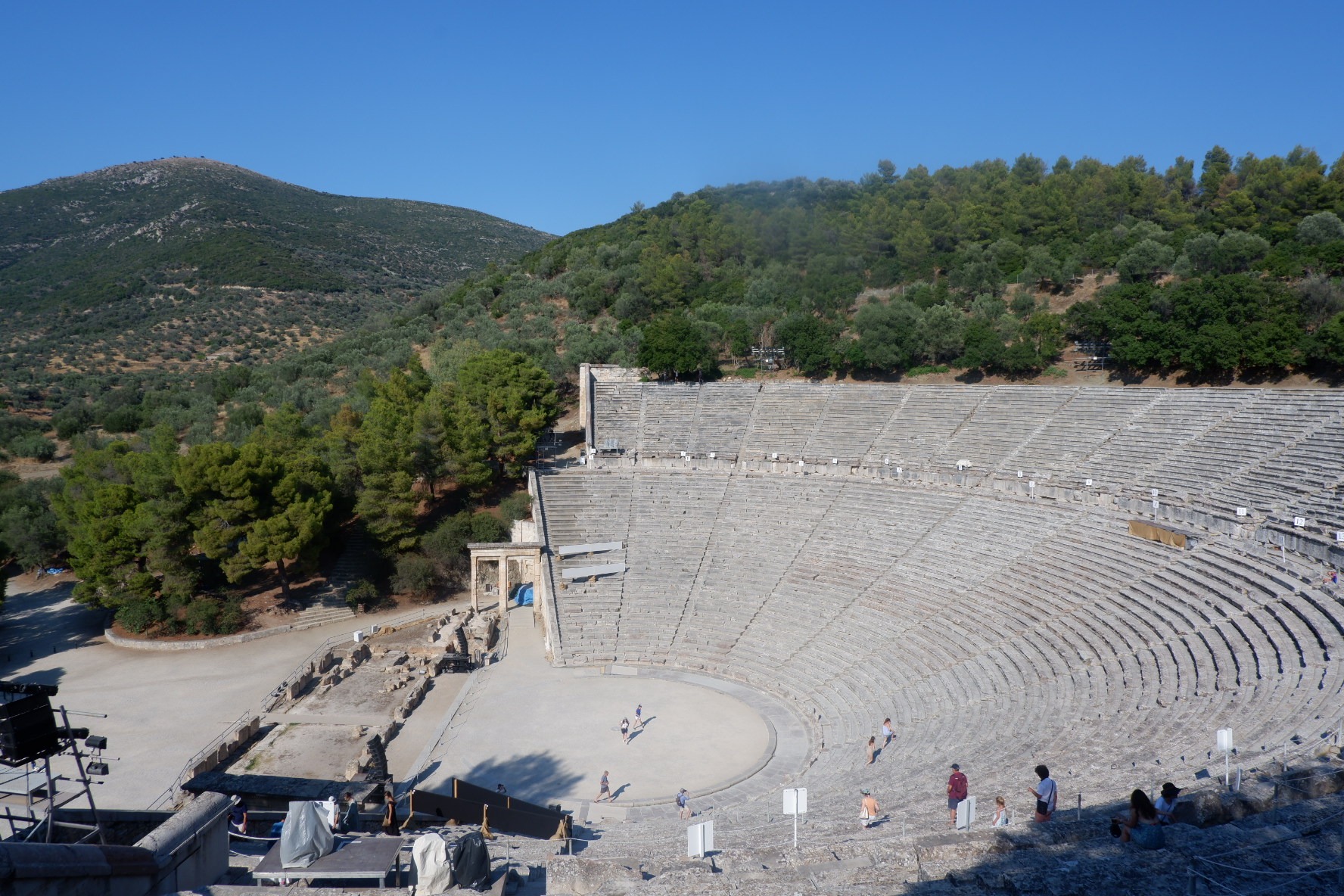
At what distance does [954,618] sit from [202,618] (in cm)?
2088

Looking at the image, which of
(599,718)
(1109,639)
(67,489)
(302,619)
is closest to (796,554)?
(599,718)

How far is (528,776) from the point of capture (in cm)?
1644

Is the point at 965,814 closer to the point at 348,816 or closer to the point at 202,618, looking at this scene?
the point at 348,816

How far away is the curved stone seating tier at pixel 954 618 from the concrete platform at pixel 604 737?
0.97 meters

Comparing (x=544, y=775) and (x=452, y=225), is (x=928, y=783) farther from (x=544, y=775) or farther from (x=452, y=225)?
(x=452, y=225)

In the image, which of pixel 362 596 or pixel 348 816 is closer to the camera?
pixel 348 816

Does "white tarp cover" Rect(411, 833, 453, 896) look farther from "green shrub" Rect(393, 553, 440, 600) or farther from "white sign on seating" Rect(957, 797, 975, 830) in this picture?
"green shrub" Rect(393, 553, 440, 600)

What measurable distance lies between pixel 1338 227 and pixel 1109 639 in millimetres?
34290

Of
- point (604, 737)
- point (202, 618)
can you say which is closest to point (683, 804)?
point (604, 737)

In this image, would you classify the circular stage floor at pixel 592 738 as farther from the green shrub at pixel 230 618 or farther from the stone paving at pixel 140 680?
the green shrub at pixel 230 618

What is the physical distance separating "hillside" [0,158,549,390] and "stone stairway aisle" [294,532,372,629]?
115 feet

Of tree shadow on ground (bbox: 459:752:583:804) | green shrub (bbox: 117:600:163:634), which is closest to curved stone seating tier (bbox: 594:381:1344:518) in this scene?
tree shadow on ground (bbox: 459:752:583:804)

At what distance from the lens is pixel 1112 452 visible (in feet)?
75.7

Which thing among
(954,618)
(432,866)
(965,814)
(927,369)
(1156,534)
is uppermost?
(927,369)
